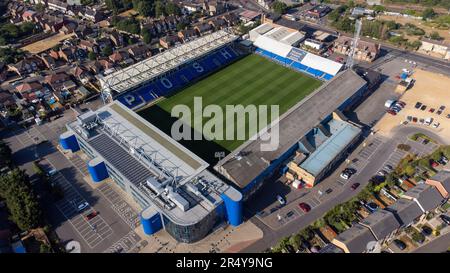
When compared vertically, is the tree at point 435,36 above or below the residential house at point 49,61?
above

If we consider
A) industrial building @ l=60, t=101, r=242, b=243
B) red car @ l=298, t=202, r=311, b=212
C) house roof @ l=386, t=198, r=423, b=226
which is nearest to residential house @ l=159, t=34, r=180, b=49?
industrial building @ l=60, t=101, r=242, b=243

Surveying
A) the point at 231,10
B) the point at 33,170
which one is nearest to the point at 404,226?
the point at 33,170

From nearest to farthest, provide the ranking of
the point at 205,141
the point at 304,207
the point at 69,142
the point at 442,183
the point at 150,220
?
1. the point at 150,220
2. the point at 442,183
3. the point at 304,207
4. the point at 69,142
5. the point at 205,141

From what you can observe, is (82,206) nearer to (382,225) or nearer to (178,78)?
(178,78)

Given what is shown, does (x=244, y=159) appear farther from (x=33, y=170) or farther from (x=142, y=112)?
(x=33, y=170)

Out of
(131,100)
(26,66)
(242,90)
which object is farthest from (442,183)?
(26,66)

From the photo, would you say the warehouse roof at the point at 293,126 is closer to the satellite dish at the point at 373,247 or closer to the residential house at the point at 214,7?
the satellite dish at the point at 373,247

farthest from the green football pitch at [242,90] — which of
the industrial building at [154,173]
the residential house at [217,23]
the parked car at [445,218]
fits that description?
the parked car at [445,218]
